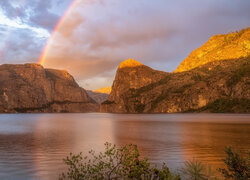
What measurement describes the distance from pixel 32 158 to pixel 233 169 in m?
20.1

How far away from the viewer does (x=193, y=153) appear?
27.5 metres

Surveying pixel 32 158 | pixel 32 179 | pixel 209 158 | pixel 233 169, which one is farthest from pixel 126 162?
pixel 32 158

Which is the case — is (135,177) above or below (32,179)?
above

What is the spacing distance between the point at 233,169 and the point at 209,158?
1390 cm

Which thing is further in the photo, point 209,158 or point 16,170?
point 209,158

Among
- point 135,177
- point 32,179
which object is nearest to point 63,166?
point 32,179

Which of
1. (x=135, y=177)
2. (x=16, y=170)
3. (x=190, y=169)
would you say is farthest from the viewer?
(x=16, y=170)

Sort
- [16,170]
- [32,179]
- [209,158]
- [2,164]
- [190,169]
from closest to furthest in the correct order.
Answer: [190,169] < [32,179] < [16,170] < [2,164] < [209,158]

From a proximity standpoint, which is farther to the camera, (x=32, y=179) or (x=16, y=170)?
(x=16, y=170)

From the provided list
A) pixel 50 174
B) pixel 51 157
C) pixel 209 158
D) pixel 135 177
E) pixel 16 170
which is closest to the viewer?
pixel 135 177

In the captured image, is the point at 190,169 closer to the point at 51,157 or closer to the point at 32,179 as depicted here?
the point at 32,179

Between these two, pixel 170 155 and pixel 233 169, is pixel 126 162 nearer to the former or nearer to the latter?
pixel 233 169

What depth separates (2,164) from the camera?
22578mm

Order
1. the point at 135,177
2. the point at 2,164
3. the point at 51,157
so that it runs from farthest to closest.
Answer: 1. the point at 51,157
2. the point at 2,164
3. the point at 135,177
